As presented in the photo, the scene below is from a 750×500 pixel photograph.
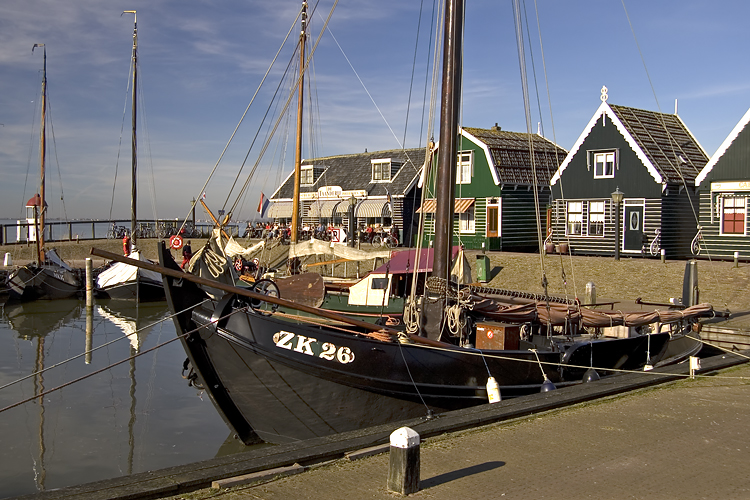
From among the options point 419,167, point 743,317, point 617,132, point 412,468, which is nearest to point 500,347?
point 412,468

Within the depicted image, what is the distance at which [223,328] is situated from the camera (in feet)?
33.0

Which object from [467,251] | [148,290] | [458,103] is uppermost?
[458,103]

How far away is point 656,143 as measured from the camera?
1174 inches

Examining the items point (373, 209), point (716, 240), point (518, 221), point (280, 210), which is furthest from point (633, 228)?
point (280, 210)

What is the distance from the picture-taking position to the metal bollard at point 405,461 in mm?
5448

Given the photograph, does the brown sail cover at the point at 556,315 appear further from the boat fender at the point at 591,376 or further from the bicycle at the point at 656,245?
the bicycle at the point at 656,245

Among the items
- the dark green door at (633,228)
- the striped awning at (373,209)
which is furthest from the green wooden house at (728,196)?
the striped awning at (373,209)

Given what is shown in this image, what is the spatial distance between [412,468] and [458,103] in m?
7.71

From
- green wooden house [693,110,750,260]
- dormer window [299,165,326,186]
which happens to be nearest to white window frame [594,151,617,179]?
green wooden house [693,110,750,260]

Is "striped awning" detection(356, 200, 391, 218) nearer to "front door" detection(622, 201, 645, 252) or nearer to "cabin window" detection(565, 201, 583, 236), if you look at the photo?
"cabin window" detection(565, 201, 583, 236)

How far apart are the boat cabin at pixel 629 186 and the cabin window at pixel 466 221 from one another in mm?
4768

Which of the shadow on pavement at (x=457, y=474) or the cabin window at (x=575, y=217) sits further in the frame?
the cabin window at (x=575, y=217)

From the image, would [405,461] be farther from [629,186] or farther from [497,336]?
[629,186]

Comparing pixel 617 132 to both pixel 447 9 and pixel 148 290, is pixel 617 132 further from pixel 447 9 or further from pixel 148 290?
pixel 148 290
